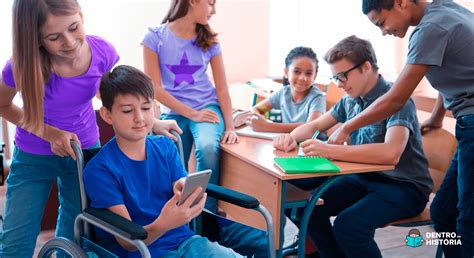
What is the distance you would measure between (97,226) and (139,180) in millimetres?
191

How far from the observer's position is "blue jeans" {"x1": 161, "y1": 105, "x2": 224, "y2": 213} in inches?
93.6

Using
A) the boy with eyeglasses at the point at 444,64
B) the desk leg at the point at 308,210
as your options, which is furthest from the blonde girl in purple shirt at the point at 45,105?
the boy with eyeglasses at the point at 444,64

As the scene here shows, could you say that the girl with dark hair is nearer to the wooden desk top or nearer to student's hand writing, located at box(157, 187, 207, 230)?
the wooden desk top

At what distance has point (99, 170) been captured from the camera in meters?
1.58

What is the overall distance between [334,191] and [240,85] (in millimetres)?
1790

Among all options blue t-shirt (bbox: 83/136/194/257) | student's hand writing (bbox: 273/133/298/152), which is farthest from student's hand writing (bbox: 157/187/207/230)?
student's hand writing (bbox: 273/133/298/152)

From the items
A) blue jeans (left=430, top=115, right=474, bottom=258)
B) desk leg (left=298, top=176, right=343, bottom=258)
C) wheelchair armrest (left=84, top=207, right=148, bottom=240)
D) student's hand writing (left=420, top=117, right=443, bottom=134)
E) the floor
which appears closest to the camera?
wheelchair armrest (left=84, top=207, right=148, bottom=240)

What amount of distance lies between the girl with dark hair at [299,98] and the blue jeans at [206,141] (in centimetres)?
26

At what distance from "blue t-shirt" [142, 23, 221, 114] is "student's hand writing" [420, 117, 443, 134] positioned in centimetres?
99

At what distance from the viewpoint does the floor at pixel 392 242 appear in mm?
2797

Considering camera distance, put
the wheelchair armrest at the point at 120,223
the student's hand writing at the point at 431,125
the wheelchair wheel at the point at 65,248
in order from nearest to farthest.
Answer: the wheelchair armrest at the point at 120,223
the wheelchair wheel at the point at 65,248
the student's hand writing at the point at 431,125

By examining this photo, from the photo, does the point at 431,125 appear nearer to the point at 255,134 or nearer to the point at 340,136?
the point at 340,136

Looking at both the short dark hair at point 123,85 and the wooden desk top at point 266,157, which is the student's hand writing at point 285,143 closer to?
the wooden desk top at point 266,157

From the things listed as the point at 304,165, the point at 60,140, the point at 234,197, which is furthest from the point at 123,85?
the point at 304,165
